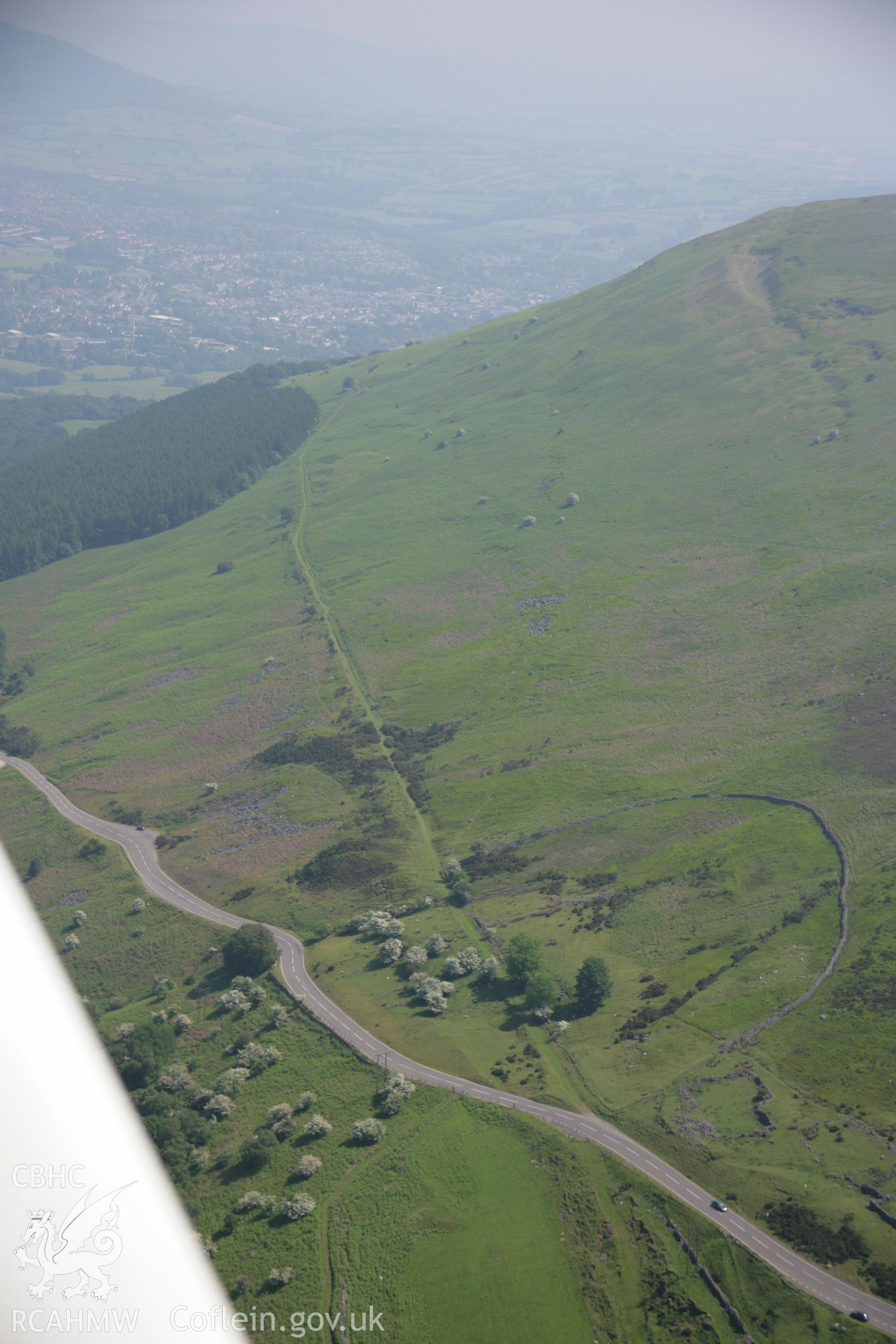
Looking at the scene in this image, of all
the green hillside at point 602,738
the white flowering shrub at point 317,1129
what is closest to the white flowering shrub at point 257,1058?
the green hillside at point 602,738

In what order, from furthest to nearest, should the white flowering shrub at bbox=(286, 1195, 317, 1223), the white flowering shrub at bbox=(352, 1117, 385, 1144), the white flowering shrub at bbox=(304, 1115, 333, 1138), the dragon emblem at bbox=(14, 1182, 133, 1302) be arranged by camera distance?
the white flowering shrub at bbox=(304, 1115, 333, 1138) < the white flowering shrub at bbox=(352, 1117, 385, 1144) < the white flowering shrub at bbox=(286, 1195, 317, 1223) < the dragon emblem at bbox=(14, 1182, 133, 1302)

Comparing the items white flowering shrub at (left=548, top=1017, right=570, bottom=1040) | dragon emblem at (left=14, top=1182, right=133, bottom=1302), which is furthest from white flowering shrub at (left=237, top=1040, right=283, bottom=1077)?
dragon emblem at (left=14, top=1182, right=133, bottom=1302)

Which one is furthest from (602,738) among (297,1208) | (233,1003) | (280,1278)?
(280,1278)

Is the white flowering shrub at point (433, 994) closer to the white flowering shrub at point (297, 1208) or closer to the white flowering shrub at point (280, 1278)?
the white flowering shrub at point (297, 1208)

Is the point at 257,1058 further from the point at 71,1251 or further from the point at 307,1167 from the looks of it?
the point at 71,1251

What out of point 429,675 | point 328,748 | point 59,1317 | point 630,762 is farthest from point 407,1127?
point 429,675

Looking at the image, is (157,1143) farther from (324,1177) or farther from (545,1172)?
(545,1172)

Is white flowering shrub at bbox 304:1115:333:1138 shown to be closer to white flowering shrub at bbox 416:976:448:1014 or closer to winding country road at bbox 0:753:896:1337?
winding country road at bbox 0:753:896:1337
